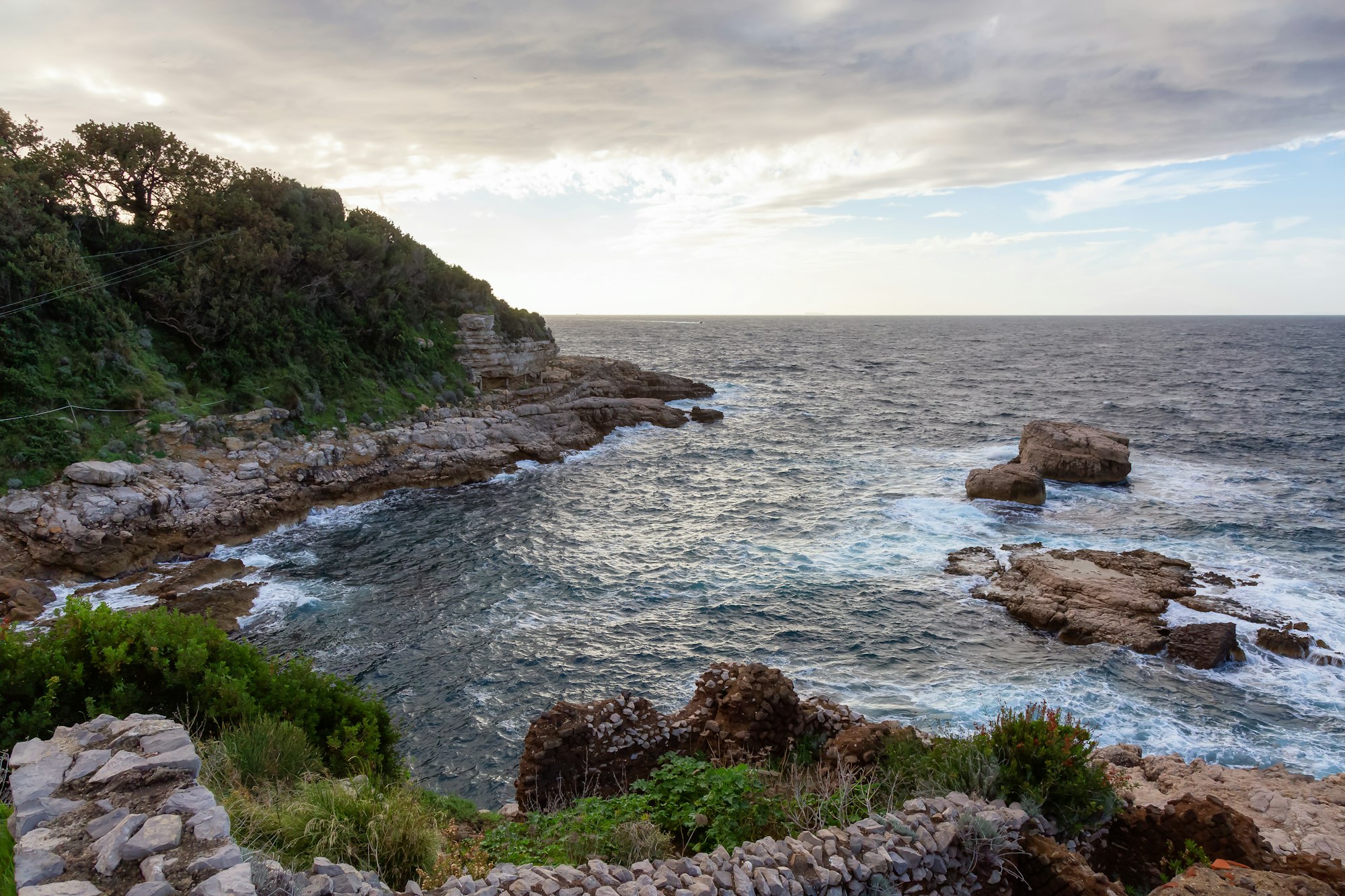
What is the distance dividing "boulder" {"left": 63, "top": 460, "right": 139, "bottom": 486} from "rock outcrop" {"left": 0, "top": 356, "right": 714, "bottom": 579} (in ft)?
0.49

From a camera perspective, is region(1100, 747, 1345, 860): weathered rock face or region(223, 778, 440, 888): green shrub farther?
region(1100, 747, 1345, 860): weathered rock face

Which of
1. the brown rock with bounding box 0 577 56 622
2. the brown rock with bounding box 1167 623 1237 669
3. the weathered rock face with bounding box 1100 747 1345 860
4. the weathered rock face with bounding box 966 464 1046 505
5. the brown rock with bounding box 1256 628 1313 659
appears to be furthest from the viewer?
the weathered rock face with bounding box 966 464 1046 505

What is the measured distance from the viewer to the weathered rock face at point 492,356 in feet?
158

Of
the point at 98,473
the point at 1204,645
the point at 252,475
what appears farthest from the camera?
the point at 252,475

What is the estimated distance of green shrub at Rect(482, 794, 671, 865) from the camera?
773 cm

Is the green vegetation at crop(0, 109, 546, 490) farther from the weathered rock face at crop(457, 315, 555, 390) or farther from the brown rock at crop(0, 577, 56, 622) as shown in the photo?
the brown rock at crop(0, 577, 56, 622)

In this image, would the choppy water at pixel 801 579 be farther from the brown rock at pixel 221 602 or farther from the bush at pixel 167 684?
the bush at pixel 167 684

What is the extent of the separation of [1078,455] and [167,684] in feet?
118

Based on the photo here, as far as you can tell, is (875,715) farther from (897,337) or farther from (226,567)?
(897,337)

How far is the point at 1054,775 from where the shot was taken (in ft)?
27.3

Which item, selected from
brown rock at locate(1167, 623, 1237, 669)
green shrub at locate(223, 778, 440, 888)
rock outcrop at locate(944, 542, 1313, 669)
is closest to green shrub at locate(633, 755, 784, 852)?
green shrub at locate(223, 778, 440, 888)

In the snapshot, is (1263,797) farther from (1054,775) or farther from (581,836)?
(581,836)

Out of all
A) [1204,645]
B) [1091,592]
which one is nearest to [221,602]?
[1091,592]

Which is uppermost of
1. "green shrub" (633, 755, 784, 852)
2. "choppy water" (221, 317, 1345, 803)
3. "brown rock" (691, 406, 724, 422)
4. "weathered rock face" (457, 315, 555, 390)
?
"weathered rock face" (457, 315, 555, 390)
